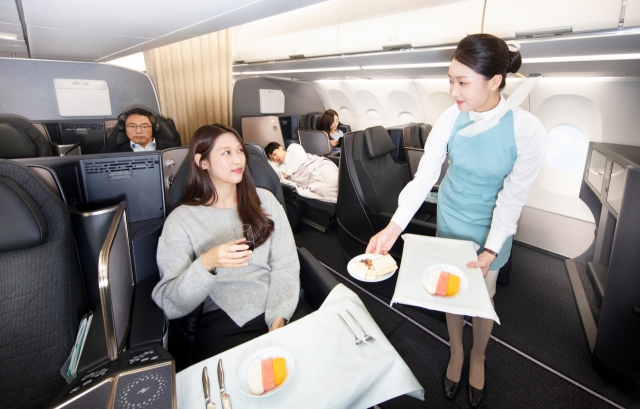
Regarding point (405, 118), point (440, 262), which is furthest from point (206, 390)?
point (405, 118)

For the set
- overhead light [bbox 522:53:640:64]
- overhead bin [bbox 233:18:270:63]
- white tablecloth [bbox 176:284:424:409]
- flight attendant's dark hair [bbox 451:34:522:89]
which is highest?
overhead bin [bbox 233:18:270:63]

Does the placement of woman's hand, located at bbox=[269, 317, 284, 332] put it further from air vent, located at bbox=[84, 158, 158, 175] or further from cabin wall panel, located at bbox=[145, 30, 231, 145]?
cabin wall panel, located at bbox=[145, 30, 231, 145]

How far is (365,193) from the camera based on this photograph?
2814 mm

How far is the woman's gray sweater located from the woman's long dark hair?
5 cm

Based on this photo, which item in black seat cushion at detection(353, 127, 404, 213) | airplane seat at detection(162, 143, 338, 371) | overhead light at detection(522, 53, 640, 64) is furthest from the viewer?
black seat cushion at detection(353, 127, 404, 213)

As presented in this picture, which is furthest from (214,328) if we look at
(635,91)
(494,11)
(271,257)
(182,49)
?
(182,49)

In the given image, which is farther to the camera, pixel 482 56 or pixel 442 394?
pixel 442 394

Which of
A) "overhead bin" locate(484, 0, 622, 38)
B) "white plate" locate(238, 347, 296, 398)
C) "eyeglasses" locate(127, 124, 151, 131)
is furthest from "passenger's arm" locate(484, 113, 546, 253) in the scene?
"eyeglasses" locate(127, 124, 151, 131)

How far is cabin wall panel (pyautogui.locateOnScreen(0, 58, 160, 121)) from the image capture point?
3768 mm

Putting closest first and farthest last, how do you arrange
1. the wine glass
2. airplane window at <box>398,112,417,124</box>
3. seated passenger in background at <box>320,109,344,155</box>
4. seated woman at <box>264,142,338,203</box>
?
the wine glass → seated woman at <box>264,142,338,203</box> → airplane window at <box>398,112,417,124</box> → seated passenger in background at <box>320,109,344,155</box>

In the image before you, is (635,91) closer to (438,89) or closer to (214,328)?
(438,89)

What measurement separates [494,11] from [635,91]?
6.31ft

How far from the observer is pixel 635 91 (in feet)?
9.56

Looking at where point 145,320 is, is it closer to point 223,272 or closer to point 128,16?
point 223,272
